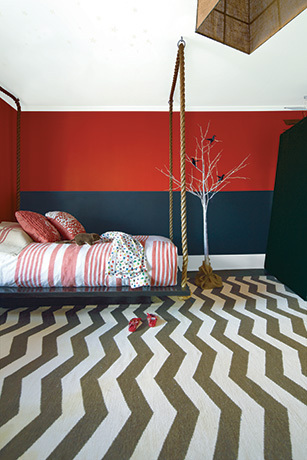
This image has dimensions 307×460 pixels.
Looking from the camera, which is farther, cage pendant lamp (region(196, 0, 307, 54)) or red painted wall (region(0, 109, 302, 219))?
red painted wall (region(0, 109, 302, 219))

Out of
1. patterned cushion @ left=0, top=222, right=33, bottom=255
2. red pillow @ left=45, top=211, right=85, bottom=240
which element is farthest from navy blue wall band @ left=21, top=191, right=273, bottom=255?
patterned cushion @ left=0, top=222, right=33, bottom=255

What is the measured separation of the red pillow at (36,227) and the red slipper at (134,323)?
127cm

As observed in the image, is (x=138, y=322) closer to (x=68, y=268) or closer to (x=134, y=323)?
(x=134, y=323)

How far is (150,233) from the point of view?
4.19 meters

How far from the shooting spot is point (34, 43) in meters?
2.47

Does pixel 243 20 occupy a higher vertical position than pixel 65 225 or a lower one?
higher

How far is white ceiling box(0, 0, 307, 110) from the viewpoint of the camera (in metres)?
2.09

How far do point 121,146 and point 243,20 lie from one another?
3075 mm

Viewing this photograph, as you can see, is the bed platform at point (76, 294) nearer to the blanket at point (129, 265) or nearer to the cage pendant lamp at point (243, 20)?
the blanket at point (129, 265)

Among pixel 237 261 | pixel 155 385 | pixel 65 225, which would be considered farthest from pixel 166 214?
pixel 155 385

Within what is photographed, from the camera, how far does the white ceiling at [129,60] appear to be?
2.09m

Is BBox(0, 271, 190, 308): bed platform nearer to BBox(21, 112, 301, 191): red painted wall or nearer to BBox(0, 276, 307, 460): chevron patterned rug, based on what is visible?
BBox(0, 276, 307, 460): chevron patterned rug

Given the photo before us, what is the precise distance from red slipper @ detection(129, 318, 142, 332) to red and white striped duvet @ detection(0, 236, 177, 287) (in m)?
0.35

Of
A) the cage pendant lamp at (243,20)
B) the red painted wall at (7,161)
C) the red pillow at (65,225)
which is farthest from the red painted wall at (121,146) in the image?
the cage pendant lamp at (243,20)
